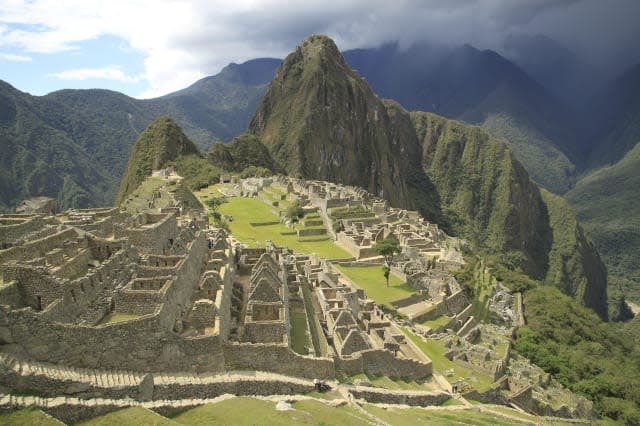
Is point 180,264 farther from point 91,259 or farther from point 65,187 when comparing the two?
point 65,187

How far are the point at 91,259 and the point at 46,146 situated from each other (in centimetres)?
12059

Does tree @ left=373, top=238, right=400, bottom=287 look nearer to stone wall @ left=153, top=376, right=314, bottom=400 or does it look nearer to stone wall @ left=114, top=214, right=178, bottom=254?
stone wall @ left=114, top=214, right=178, bottom=254

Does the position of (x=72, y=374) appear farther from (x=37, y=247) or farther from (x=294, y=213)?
(x=294, y=213)

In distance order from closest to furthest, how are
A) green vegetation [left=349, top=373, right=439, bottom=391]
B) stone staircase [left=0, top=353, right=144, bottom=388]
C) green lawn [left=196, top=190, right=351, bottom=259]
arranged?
stone staircase [left=0, top=353, right=144, bottom=388]
green vegetation [left=349, top=373, right=439, bottom=391]
green lawn [left=196, top=190, right=351, bottom=259]

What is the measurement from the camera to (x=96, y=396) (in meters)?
13.5

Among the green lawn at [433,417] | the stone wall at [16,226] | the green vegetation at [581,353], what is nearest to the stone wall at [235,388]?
the green lawn at [433,417]

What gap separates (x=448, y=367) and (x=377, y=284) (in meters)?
13.3

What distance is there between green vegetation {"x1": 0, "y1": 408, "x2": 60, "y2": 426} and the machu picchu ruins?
34 centimetres

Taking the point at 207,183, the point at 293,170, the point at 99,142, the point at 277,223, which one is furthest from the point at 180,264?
the point at 293,170

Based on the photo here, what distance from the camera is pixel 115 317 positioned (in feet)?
55.0

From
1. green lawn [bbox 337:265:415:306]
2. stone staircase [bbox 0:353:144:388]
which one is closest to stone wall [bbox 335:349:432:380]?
stone staircase [bbox 0:353:144:388]

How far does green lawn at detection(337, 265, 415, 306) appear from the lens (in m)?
39.6

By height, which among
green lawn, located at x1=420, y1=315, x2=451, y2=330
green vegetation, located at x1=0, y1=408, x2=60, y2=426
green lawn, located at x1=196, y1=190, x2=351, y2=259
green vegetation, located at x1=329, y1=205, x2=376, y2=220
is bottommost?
green lawn, located at x1=420, y1=315, x2=451, y2=330

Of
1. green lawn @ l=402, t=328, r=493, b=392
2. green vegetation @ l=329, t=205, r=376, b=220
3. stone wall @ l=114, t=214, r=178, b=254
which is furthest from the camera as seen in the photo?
green vegetation @ l=329, t=205, r=376, b=220
